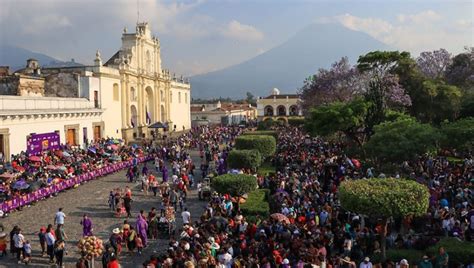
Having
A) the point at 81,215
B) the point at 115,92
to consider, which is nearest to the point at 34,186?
the point at 81,215

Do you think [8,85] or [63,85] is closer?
[8,85]

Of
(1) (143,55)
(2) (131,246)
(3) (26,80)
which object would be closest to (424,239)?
(2) (131,246)

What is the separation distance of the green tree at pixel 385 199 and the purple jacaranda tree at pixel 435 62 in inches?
1564

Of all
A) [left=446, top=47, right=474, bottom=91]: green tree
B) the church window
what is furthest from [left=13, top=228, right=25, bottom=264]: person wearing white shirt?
[left=446, top=47, right=474, bottom=91]: green tree

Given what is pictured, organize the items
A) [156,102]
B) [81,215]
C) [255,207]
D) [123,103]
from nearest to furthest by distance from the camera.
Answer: [255,207], [81,215], [123,103], [156,102]

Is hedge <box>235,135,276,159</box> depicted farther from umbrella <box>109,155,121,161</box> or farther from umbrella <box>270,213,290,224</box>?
umbrella <box>270,213,290,224</box>

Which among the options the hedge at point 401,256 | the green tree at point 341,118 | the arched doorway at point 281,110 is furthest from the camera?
the arched doorway at point 281,110

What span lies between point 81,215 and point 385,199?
12.0 metres

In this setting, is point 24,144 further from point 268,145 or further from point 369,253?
point 369,253

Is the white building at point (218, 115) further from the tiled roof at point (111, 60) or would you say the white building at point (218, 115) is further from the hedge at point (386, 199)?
the hedge at point (386, 199)

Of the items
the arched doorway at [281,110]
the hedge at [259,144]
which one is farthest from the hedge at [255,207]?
the arched doorway at [281,110]

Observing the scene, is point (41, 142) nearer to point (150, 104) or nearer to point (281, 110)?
point (150, 104)

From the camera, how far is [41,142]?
104ft

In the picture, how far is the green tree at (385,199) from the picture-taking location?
12.5m
